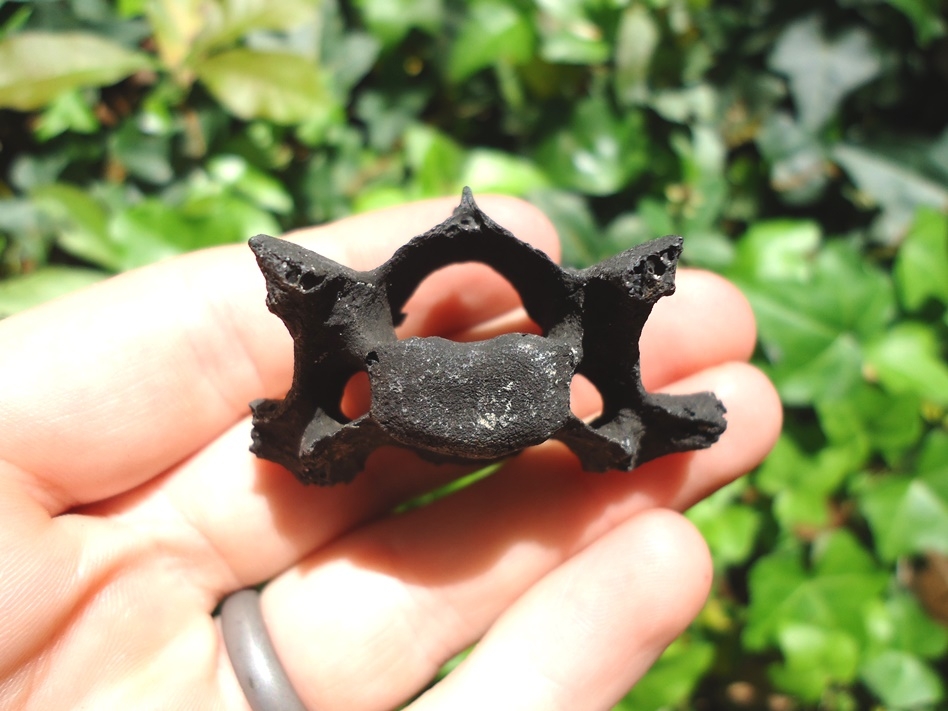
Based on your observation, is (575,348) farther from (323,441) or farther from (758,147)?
(758,147)

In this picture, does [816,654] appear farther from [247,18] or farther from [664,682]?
[247,18]

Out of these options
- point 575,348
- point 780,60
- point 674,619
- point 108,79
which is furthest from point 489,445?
point 780,60

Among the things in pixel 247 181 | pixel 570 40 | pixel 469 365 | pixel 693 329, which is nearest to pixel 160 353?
pixel 247 181

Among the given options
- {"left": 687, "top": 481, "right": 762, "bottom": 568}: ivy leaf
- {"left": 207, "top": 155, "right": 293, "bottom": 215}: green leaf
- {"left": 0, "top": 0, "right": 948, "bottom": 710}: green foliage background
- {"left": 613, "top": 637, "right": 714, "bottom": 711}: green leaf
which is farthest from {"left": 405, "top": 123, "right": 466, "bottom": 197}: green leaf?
{"left": 613, "top": 637, "right": 714, "bottom": 711}: green leaf

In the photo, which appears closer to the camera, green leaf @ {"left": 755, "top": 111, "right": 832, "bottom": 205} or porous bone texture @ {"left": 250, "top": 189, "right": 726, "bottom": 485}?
porous bone texture @ {"left": 250, "top": 189, "right": 726, "bottom": 485}

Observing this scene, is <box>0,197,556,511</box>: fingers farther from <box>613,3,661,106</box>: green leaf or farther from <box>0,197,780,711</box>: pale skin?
<box>613,3,661,106</box>: green leaf
